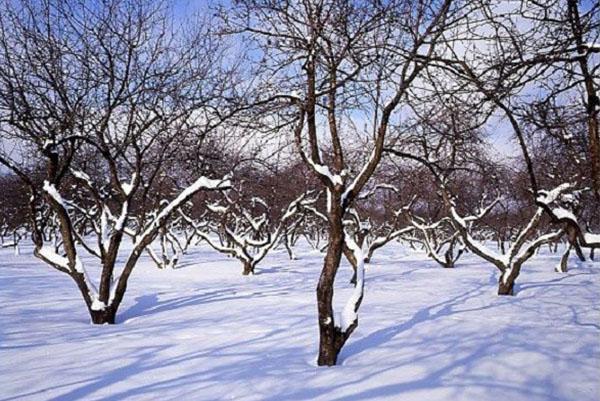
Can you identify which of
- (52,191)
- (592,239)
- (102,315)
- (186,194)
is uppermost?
(52,191)

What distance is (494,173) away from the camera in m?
10.0

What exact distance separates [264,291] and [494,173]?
600 cm

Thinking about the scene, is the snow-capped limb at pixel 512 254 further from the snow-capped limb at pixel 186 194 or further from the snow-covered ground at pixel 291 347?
the snow-capped limb at pixel 186 194

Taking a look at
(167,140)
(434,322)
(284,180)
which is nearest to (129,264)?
(167,140)

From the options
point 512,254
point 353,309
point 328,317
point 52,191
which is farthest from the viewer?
point 512,254

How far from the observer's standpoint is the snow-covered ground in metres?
4.65

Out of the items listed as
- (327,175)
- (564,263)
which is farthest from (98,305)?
(564,263)

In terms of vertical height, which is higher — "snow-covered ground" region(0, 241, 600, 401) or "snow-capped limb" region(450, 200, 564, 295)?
"snow-capped limb" region(450, 200, 564, 295)

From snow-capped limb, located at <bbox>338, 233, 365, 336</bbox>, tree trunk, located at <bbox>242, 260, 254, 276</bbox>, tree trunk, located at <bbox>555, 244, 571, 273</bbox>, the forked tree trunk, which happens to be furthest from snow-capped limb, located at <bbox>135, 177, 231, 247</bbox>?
tree trunk, located at <bbox>555, 244, 571, 273</bbox>

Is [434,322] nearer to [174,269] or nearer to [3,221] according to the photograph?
[174,269]

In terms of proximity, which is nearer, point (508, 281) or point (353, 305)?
point (353, 305)

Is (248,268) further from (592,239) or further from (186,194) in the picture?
(592,239)

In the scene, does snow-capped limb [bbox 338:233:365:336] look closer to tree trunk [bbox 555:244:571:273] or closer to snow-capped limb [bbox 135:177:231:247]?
snow-capped limb [bbox 135:177:231:247]

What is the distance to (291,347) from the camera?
6277 millimetres
